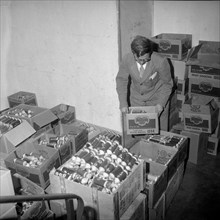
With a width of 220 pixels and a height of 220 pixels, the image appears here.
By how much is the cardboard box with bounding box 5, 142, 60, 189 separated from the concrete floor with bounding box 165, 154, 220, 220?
133 cm

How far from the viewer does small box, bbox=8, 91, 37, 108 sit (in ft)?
15.1

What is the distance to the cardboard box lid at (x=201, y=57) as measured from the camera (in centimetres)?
409

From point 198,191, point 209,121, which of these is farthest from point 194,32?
point 198,191

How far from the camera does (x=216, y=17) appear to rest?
169 inches

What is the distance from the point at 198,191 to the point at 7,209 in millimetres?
2174

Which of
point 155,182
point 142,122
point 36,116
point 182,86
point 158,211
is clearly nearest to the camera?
point 155,182

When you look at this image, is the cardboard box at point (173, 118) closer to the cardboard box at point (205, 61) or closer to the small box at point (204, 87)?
the small box at point (204, 87)

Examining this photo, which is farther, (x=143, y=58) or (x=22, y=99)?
(x=22, y=99)

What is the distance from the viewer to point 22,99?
15.0ft

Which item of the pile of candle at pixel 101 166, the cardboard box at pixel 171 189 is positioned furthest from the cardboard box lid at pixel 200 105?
the pile of candle at pixel 101 166

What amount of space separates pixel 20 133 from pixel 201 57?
2734mm

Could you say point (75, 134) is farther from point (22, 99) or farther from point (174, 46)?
point (174, 46)

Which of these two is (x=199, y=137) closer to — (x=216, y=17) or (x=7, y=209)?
(x=216, y=17)

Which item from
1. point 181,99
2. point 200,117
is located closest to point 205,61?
point 181,99
